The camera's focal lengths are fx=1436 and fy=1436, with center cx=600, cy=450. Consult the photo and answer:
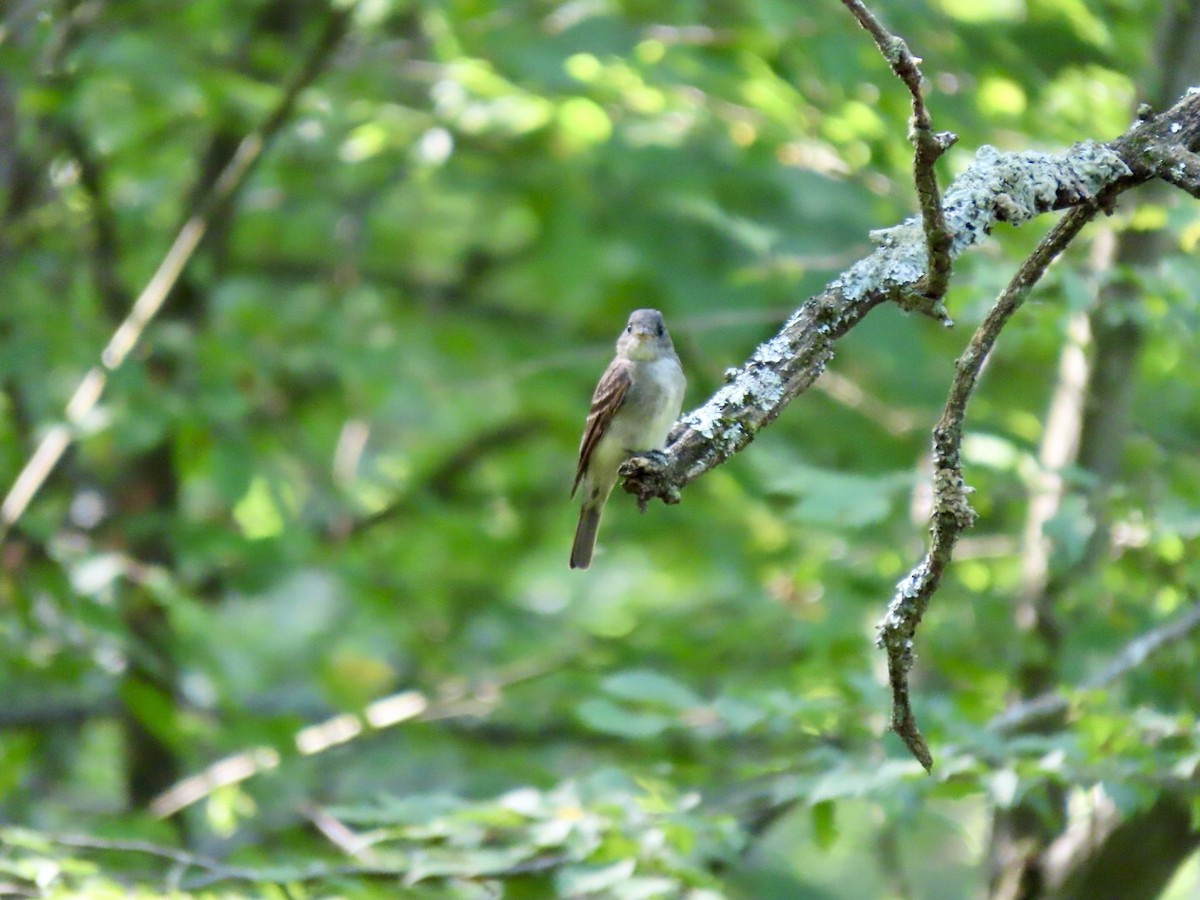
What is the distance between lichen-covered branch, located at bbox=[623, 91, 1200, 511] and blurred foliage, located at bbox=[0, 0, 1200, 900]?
7.41 ft

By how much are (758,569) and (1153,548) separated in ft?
11.8

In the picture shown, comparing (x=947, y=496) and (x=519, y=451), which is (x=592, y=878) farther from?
(x=519, y=451)

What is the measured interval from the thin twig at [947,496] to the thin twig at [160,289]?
5.11m

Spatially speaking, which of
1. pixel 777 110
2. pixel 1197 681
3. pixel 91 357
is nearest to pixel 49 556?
pixel 91 357

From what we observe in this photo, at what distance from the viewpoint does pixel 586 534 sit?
609 cm

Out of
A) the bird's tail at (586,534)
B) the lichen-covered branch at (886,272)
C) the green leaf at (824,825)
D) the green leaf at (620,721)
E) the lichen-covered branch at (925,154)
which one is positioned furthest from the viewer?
the bird's tail at (586,534)

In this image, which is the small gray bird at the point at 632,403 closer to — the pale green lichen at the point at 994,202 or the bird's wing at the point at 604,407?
the bird's wing at the point at 604,407

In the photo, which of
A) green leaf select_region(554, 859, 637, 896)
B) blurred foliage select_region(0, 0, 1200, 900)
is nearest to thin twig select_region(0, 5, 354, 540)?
blurred foliage select_region(0, 0, 1200, 900)

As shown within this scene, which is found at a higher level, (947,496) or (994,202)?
(994,202)

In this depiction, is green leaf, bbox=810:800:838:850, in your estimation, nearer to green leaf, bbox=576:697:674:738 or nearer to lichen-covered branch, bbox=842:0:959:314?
green leaf, bbox=576:697:674:738

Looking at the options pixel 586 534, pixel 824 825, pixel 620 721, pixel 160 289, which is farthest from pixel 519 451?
pixel 824 825

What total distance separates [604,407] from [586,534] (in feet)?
2.50

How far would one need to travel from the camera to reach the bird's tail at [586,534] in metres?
5.89

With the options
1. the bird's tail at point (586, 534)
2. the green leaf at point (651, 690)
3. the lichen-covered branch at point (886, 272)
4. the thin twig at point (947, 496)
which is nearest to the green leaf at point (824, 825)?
the green leaf at point (651, 690)
